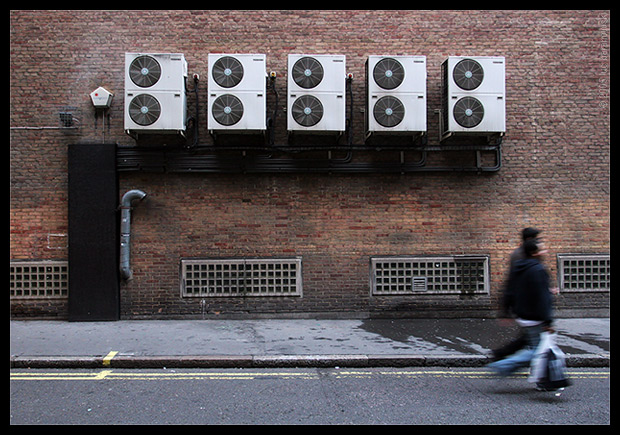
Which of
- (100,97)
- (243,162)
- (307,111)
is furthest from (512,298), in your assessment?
(100,97)

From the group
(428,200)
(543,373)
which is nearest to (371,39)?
(428,200)

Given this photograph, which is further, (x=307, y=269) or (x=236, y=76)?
(x=307, y=269)

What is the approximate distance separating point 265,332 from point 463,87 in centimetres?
633

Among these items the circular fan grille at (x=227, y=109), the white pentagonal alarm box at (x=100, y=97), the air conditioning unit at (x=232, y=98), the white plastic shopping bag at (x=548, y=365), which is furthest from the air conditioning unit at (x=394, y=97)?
the white pentagonal alarm box at (x=100, y=97)

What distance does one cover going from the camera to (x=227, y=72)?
863 centimetres

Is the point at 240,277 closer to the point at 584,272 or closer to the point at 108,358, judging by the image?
the point at 108,358

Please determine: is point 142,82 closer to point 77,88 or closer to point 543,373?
point 77,88

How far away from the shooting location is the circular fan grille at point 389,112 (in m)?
8.73

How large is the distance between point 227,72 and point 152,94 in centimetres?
156

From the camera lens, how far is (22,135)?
9.20m

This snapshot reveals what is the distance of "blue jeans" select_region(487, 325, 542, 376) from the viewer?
5.21 meters

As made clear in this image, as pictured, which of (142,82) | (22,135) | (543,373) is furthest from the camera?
(22,135)

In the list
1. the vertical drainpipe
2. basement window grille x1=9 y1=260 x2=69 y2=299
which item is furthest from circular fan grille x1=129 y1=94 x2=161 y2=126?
basement window grille x1=9 y1=260 x2=69 y2=299

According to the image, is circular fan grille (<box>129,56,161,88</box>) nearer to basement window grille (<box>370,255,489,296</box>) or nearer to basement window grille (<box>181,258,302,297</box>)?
basement window grille (<box>181,258,302,297</box>)
